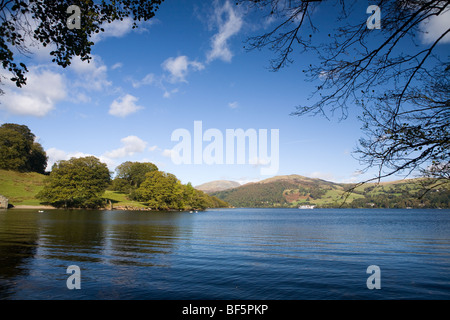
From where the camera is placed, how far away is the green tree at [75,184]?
→ 81.0 m

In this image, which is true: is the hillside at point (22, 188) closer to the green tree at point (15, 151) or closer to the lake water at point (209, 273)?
the green tree at point (15, 151)

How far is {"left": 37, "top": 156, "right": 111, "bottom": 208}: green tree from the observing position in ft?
266

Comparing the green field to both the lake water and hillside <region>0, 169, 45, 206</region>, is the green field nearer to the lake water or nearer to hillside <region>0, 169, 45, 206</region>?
hillside <region>0, 169, 45, 206</region>

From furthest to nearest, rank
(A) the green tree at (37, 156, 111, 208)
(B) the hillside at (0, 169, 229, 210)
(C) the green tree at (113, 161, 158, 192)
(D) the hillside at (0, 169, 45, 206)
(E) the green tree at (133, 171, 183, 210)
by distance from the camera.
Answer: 1. (C) the green tree at (113, 161, 158, 192)
2. (E) the green tree at (133, 171, 183, 210)
3. (A) the green tree at (37, 156, 111, 208)
4. (D) the hillside at (0, 169, 45, 206)
5. (B) the hillside at (0, 169, 229, 210)

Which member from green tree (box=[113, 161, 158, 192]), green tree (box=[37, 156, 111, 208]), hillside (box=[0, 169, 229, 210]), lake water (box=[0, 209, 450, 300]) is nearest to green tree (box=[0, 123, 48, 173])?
hillside (box=[0, 169, 229, 210])

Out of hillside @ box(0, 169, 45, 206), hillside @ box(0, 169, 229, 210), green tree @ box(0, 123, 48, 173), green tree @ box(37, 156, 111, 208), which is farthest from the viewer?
green tree @ box(0, 123, 48, 173)

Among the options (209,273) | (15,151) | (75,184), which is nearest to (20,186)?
(15,151)

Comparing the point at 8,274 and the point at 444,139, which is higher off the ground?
the point at 444,139

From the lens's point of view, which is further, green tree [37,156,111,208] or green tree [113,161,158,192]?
green tree [113,161,158,192]

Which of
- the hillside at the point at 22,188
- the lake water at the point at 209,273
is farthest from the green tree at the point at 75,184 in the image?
the lake water at the point at 209,273
